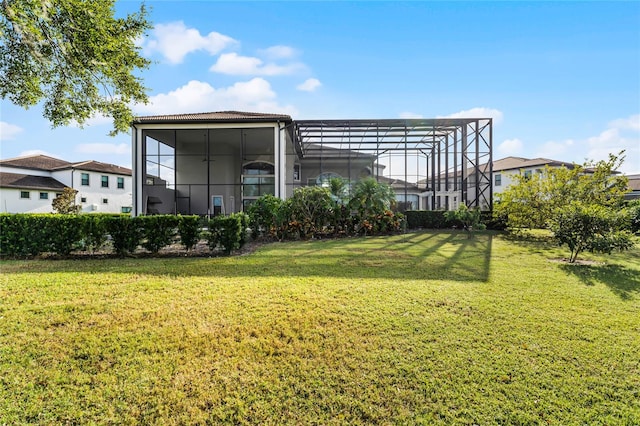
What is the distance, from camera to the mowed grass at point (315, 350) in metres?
2.36

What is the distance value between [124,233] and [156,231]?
2.57ft

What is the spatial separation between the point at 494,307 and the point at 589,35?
10.0 metres

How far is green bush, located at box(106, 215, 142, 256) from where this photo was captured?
7.59 metres

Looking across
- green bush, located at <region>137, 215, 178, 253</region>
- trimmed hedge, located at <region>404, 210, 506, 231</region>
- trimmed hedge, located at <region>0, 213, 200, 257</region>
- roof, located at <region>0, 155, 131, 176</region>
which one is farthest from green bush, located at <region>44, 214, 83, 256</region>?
roof, located at <region>0, 155, 131, 176</region>

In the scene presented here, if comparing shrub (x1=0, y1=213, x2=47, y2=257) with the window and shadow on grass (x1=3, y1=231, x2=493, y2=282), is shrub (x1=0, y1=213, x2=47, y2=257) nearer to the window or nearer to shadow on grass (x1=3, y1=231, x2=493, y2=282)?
shadow on grass (x1=3, y1=231, x2=493, y2=282)

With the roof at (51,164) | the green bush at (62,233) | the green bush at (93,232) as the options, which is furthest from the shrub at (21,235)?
the roof at (51,164)

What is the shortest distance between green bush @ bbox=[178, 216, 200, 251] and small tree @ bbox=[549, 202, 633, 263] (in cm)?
984

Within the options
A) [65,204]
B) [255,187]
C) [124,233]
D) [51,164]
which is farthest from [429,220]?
[51,164]

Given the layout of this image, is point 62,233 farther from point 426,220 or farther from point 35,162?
point 35,162

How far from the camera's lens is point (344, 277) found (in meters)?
5.80

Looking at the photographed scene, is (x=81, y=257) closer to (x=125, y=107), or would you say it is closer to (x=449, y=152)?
(x=125, y=107)

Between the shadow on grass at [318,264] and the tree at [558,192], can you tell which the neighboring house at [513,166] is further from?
the shadow on grass at [318,264]

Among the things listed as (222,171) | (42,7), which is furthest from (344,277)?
(222,171)

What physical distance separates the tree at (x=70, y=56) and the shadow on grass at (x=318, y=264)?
410 cm
